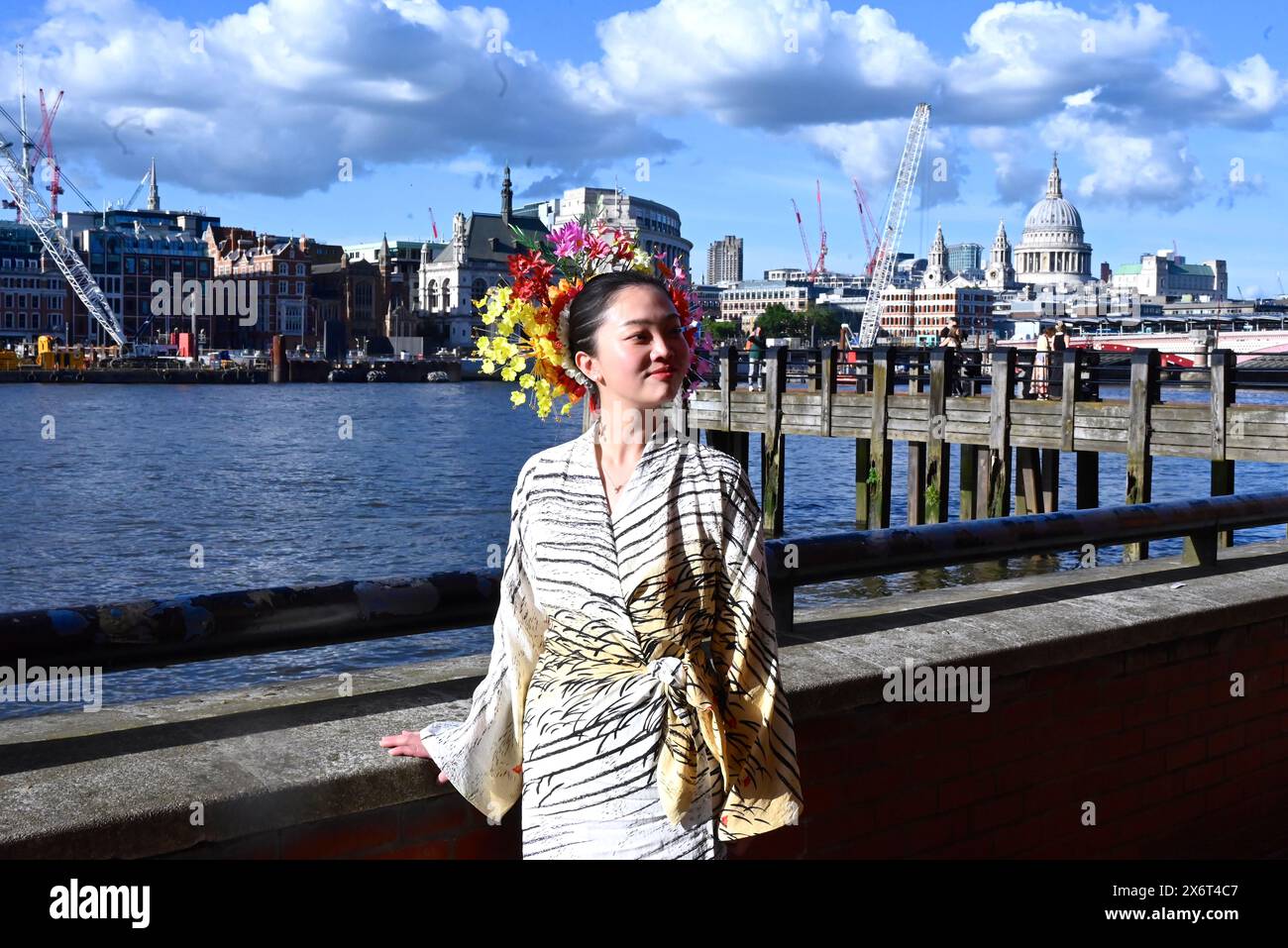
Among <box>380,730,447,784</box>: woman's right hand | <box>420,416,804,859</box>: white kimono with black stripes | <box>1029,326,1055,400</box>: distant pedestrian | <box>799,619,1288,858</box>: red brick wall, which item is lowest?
<box>799,619,1288,858</box>: red brick wall

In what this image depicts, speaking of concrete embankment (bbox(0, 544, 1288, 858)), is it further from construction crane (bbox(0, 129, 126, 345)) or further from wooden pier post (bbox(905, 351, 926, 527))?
construction crane (bbox(0, 129, 126, 345))

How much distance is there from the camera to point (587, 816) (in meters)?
2.54

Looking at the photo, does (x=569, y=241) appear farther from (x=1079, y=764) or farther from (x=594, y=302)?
(x=1079, y=764)

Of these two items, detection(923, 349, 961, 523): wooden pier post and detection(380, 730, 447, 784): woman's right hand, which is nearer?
detection(380, 730, 447, 784): woman's right hand

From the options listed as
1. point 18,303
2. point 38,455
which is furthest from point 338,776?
point 18,303

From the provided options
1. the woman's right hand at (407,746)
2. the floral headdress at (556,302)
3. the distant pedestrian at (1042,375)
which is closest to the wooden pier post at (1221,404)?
the distant pedestrian at (1042,375)

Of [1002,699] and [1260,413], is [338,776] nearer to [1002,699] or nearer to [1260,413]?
[1002,699]

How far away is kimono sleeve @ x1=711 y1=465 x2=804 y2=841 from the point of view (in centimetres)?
265

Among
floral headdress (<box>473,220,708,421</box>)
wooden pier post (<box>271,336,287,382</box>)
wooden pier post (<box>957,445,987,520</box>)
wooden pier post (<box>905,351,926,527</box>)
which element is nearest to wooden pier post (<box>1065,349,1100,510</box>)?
wooden pier post (<box>957,445,987,520</box>)

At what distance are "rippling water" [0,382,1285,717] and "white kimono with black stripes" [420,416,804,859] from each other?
18.2 feet

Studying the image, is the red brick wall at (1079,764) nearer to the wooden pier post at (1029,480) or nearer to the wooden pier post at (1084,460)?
the wooden pier post at (1084,460)

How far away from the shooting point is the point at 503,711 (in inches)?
107

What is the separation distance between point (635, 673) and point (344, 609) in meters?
0.80
